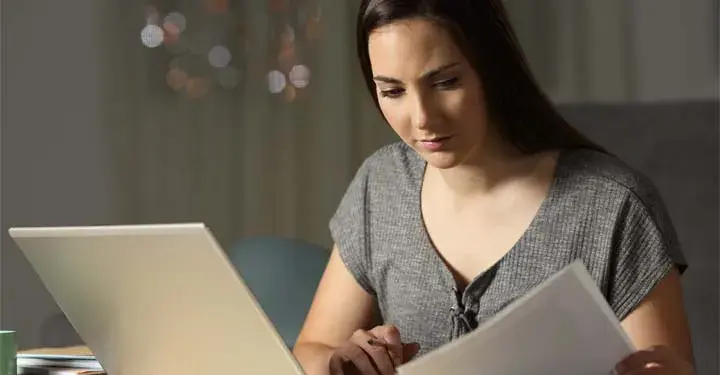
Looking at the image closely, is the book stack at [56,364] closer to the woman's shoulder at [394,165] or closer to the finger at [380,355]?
the finger at [380,355]

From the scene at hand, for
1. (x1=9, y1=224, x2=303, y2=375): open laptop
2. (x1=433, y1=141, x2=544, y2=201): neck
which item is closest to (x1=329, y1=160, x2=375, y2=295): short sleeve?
(x1=433, y1=141, x2=544, y2=201): neck

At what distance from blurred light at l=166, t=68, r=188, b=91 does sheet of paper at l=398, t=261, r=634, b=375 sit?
62.6 inches

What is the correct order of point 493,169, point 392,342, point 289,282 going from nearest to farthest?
point 392,342 < point 493,169 < point 289,282

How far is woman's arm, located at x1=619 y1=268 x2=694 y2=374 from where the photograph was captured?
3.32 feet

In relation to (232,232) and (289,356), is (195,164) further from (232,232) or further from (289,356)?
(289,356)

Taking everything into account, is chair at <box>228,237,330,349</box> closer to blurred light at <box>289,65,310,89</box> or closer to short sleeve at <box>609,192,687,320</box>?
short sleeve at <box>609,192,687,320</box>

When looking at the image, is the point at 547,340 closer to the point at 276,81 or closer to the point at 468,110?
the point at 468,110

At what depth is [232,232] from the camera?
7.20 ft

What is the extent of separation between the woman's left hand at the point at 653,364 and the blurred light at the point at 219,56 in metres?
1.55

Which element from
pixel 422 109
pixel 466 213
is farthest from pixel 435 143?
pixel 466 213

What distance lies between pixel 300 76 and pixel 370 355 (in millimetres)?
1322

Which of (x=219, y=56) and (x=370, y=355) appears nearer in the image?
(x=370, y=355)

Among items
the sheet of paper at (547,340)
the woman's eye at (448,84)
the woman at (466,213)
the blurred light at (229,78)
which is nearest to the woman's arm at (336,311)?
the woman at (466,213)

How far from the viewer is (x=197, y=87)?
2.19 m
